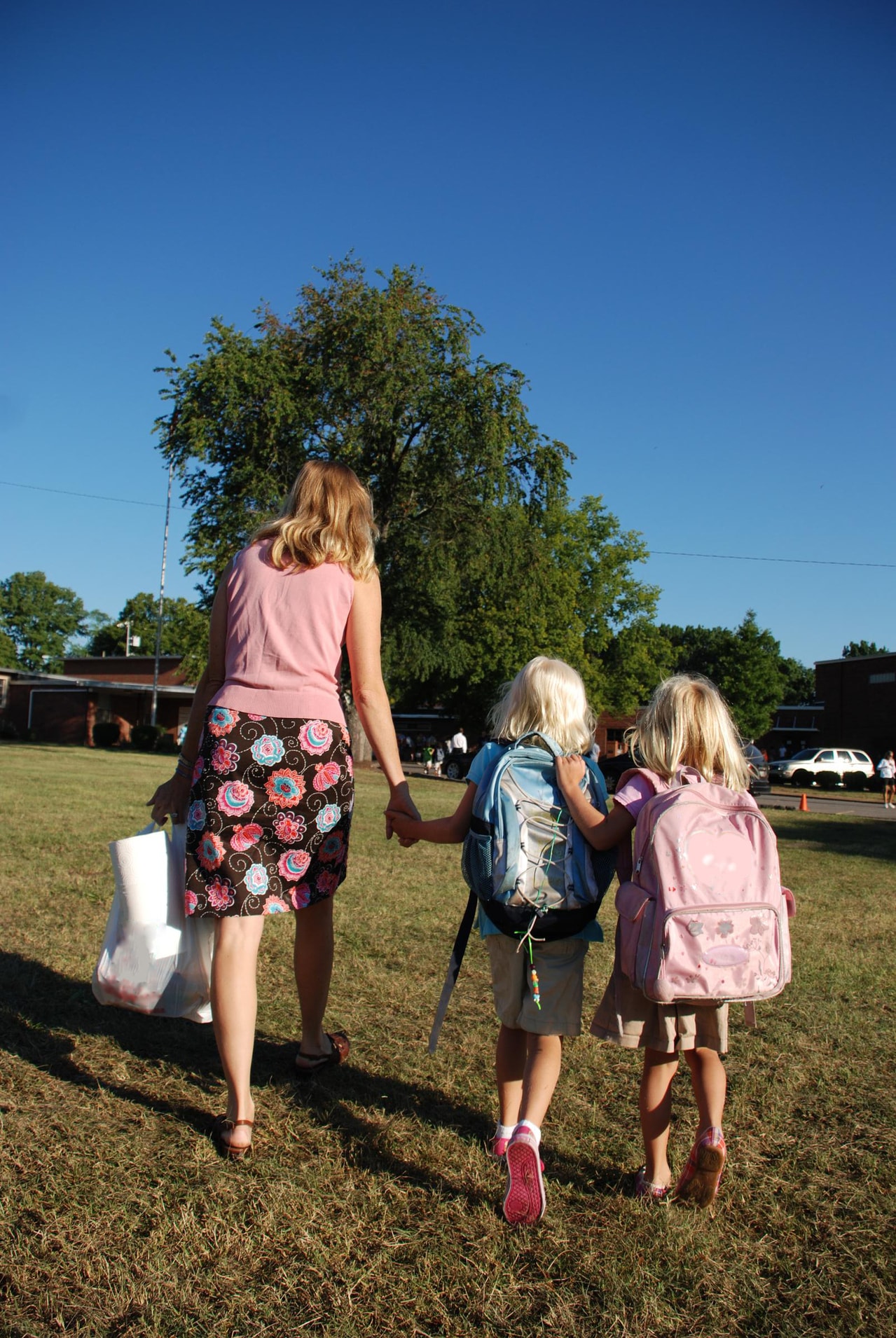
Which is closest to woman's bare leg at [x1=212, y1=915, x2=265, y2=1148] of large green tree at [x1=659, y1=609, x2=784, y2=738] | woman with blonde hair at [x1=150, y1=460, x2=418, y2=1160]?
woman with blonde hair at [x1=150, y1=460, x2=418, y2=1160]

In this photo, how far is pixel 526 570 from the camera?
3012cm

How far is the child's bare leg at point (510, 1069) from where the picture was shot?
273 cm

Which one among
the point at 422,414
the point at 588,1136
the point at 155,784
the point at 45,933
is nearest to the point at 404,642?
the point at 422,414

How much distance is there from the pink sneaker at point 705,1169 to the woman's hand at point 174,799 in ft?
5.85

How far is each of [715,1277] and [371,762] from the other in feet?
111

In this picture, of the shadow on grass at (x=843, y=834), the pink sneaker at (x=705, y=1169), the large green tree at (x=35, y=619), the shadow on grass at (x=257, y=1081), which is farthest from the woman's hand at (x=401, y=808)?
the large green tree at (x=35, y=619)

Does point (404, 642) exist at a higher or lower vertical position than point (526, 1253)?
higher

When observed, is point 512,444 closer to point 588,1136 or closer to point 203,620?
point 203,620

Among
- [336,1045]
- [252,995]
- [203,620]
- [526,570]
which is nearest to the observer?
[252,995]

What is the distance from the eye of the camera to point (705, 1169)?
247cm

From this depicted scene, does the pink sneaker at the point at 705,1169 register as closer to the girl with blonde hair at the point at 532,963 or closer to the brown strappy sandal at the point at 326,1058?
the girl with blonde hair at the point at 532,963

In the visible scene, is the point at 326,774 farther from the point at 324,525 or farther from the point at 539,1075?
the point at 539,1075

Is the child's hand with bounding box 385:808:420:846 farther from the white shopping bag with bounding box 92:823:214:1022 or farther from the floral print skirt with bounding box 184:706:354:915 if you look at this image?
the white shopping bag with bounding box 92:823:214:1022

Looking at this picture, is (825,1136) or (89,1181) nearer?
(89,1181)
